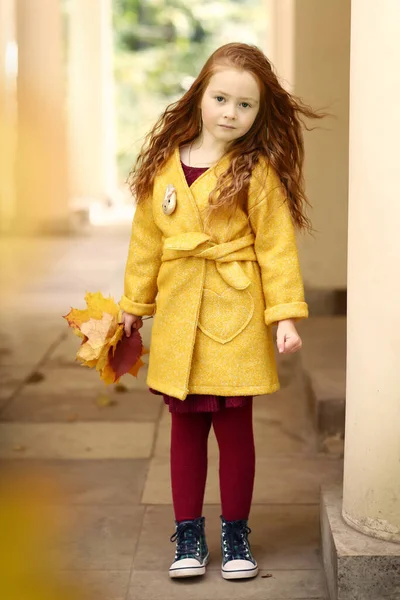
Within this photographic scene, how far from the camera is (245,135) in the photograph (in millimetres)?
2412

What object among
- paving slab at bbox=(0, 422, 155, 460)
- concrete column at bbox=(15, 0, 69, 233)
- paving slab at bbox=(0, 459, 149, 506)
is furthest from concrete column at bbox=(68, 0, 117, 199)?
paving slab at bbox=(0, 459, 149, 506)

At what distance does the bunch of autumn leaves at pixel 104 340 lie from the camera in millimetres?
2402

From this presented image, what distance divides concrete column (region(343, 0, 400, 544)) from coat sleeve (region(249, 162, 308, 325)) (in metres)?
0.15

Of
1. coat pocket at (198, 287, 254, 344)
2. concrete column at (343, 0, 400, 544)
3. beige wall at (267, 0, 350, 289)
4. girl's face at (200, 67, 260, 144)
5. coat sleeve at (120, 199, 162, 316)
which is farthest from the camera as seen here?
beige wall at (267, 0, 350, 289)

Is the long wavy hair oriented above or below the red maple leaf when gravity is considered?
above

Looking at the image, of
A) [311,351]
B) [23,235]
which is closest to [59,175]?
[23,235]

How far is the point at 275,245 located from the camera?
2.38m

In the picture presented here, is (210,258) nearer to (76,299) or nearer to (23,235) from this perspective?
(76,299)

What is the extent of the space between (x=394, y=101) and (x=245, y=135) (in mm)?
463

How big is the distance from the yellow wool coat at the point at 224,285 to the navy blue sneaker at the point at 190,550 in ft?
1.41

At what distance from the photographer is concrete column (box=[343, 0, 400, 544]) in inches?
82.7

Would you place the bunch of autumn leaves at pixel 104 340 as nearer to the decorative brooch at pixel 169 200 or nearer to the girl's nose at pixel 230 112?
the decorative brooch at pixel 169 200

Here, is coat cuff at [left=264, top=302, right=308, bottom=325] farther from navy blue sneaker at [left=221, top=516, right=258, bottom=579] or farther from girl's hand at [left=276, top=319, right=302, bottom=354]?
navy blue sneaker at [left=221, top=516, right=258, bottom=579]

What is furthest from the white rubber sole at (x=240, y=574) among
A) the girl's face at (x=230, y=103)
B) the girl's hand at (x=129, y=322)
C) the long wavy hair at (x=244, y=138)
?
the girl's face at (x=230, y=103)
